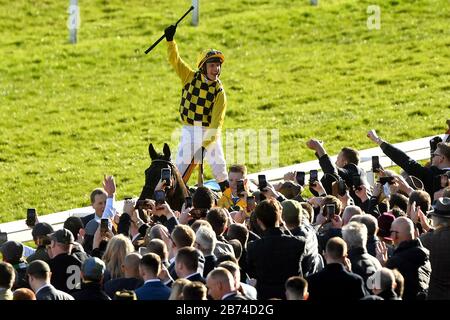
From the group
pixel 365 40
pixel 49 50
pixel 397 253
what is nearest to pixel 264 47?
pixel 365 40

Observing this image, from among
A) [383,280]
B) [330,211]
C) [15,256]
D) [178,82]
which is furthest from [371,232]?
[178,82]

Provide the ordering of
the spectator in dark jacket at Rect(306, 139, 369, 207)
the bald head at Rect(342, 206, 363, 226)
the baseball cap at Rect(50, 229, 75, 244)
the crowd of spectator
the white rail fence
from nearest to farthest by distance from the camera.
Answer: the crowd of spectator < the baseball cap at Rect(50, 229, 75, 244) < the bald head at Rect(342, 206, 363, 226) < the spectator in dark jacket at Rect(306, 139, 369, 207) < the white rail fence

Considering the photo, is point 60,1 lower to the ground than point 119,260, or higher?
higher

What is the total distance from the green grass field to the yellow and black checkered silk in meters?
2.24

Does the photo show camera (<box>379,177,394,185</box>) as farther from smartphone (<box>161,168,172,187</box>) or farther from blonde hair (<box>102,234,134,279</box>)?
blonde hair (<box>102,234,134,279</box>)

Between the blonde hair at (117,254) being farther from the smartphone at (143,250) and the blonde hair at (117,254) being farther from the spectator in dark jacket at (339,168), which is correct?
the spectator in dark jacket at (339,168)

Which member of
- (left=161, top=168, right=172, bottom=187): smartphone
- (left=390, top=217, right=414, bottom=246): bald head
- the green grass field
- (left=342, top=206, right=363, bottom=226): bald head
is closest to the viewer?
(left=390, top=217, right=414, bottom=246): bald head

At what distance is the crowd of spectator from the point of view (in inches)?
377

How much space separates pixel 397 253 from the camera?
1055 cm

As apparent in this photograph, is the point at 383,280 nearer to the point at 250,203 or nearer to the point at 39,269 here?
the point at 39,269

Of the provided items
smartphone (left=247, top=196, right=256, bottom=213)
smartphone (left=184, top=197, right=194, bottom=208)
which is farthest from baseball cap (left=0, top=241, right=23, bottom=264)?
smartphone (left=247, top=196, right=256, bottom=213)
